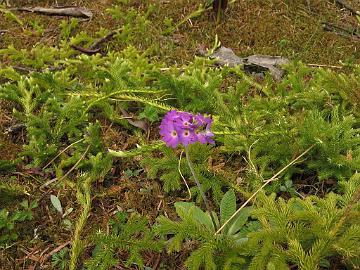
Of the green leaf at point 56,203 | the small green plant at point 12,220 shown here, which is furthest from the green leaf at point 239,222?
the small green plant at point 12,220

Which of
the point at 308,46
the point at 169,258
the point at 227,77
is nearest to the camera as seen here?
the point at 169,258

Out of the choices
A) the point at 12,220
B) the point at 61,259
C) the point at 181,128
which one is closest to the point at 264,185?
the point at 181,128

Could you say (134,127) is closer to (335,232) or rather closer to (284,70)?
(284,70)

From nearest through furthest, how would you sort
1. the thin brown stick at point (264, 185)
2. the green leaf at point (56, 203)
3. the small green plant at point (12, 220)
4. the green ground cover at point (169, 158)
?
the green ground cover at point (169, 158)
the thin brown stick at point (264, 185)
the small green plant at point (12, 220)
the green leaf at point (56, 203)

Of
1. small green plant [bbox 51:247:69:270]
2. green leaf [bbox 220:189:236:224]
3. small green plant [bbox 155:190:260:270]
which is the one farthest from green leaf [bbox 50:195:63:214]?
green leaf [bbox 220:189:236:224]

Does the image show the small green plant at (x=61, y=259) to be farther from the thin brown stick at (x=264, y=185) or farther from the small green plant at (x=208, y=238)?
the thin brown stick at (x=264, y=185)

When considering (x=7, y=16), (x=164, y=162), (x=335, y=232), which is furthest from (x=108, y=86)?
(x=335, y=232)

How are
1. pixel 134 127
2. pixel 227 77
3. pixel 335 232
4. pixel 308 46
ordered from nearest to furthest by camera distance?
pixel 335 232 < pixel 134 127 < pixel 227 77 < pixel 308 46

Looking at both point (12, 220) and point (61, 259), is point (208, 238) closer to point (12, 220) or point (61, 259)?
point (61, 259)

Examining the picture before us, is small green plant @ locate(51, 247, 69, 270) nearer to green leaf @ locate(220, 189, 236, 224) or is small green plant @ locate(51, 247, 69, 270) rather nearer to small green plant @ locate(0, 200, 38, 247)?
small green plant @ locate(0, 200, 38, 247)
